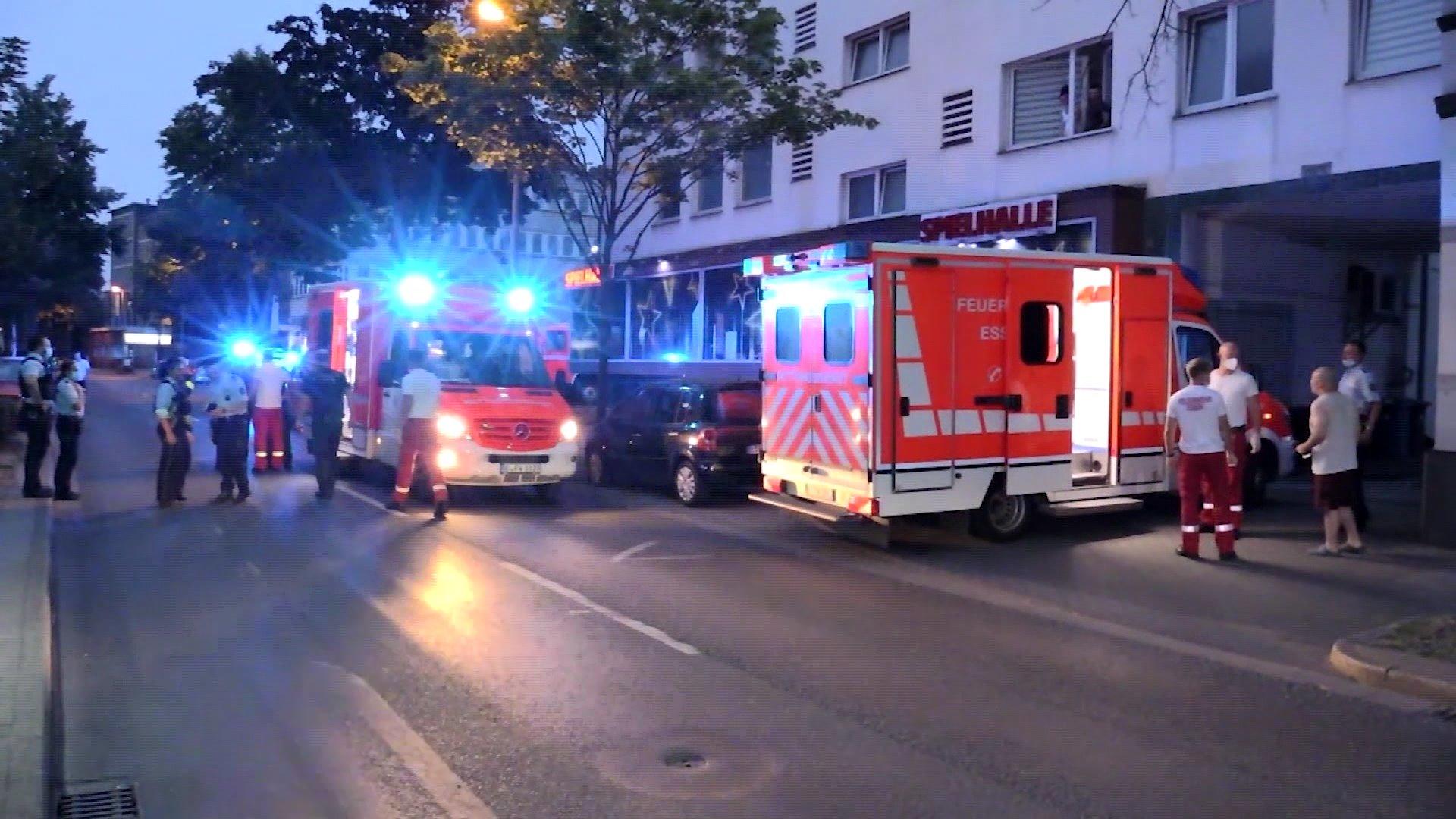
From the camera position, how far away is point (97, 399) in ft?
127

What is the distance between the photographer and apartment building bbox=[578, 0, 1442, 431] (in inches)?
623

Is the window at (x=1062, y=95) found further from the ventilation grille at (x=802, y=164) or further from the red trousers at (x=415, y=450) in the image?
the red trousers at (x=415, y=450)

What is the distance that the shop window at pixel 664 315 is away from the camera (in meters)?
29.8

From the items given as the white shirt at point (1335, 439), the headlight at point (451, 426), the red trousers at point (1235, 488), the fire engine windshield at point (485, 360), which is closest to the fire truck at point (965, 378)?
the red trousers at point (1235, 488)

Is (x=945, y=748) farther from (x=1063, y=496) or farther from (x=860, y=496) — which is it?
(x=1063, y=496)

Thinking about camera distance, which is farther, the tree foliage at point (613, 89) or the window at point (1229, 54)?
the tree foliage at point (613, 89)

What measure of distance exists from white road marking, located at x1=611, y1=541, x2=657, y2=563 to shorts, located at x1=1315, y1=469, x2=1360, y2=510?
610cm

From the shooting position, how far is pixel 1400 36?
15.4 metres

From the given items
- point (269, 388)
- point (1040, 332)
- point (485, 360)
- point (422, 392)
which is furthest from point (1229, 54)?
point (269, 388)

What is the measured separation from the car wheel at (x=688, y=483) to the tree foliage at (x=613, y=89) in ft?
19.3

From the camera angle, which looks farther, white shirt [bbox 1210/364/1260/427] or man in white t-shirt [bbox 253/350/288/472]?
man in white t-shirt [bbox 253/350/288/472]

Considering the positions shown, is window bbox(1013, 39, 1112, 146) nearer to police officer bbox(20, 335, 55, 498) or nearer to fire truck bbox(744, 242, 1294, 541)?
fire truck bbox(744, 242, 1294, 541)

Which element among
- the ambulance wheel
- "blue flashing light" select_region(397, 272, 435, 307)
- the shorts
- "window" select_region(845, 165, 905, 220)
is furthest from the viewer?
"window" select_region(845, 165, 905, 220)

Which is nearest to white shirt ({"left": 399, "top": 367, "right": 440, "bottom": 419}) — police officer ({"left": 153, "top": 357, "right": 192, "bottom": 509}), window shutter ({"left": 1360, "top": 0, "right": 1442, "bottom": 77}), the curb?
police officer ({"left": 153, "top": 357, "right": 192, "bottom": 509})
